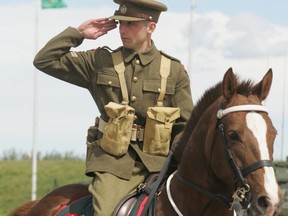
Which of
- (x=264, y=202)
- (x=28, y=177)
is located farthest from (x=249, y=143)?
(x=28, y=177)

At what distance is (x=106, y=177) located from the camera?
7477 mm

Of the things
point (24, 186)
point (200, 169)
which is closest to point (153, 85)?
point (200, 169)

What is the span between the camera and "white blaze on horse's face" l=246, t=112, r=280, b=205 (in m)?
5.98

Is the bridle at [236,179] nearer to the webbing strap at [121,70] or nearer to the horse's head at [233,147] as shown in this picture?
the horse's head at [233,147]

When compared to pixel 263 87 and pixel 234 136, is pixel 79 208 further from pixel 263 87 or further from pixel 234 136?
pixel 263 87

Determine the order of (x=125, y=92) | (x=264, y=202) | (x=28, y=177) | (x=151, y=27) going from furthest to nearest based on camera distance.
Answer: (x=28, y=177) < (x=151, y=27) < (x=125, y=92) < (x=264, y=202)

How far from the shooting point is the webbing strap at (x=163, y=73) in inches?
299

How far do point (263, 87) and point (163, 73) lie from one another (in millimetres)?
1285

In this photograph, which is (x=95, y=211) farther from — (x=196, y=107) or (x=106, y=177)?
(x=196, y=107)

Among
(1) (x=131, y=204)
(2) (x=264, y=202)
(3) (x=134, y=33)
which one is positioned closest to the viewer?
(2) (x=264, y=202)

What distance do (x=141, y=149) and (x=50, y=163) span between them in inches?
1105

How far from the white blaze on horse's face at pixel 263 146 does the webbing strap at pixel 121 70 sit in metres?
1.57

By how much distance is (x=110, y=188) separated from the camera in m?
7.35

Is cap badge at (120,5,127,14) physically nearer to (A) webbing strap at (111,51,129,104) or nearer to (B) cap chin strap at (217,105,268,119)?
(A) webbing strap at (111,51,129,104)
